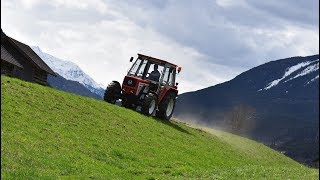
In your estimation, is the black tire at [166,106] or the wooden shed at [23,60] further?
the wooden shed at [23,60]

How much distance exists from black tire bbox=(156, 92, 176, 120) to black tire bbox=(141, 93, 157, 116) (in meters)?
0.83

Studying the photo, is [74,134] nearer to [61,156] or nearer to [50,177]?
[61,156]

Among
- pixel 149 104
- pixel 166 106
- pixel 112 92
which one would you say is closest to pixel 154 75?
pixel 166 106

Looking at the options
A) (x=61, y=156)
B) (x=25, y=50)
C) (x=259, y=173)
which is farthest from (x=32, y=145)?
(x=25, y=50)

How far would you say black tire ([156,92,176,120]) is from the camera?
4388cm

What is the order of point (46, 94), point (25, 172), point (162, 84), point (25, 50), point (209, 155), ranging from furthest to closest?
point (25, 50)
point (162, 84)
point (209, 155)
point (46, 94)
point (25, 172)

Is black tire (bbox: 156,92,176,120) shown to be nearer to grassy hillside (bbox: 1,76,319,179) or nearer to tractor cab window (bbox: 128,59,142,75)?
grassy hillside (bbox: 1,76,319,179)

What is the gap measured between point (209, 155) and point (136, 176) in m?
14.3

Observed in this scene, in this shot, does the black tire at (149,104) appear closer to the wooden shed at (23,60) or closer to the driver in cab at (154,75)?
the driver in cab at (154,75)

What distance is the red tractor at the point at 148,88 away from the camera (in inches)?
1679

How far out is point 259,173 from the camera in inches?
959

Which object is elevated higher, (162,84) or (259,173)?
(162,84)

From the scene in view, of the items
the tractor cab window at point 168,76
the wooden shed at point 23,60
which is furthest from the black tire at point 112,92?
the wooden shed at point 23,60

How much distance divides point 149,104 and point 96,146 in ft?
49.4
